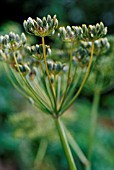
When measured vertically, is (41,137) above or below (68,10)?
below

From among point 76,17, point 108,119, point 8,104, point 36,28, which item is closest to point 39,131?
point 36,28

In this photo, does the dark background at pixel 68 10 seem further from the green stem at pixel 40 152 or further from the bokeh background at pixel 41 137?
the green stem at pixel 40 152

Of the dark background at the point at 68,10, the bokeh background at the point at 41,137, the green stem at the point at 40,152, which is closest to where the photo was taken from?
the green stem at the point at 40,152

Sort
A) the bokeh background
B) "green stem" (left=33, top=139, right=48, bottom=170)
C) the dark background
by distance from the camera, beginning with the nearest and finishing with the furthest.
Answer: "green stem" (left=33, top=139, right=48, bottom=170)
the bokeh background
the dark background

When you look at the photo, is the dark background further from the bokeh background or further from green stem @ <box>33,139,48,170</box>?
green stem @ <box>33,139,48,170</box>

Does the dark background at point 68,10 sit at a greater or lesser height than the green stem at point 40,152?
greater

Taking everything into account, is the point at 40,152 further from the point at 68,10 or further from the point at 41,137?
the point at 68,10

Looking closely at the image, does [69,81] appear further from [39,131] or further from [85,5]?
[85,5]

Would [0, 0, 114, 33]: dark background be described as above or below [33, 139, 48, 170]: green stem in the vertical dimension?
A: above

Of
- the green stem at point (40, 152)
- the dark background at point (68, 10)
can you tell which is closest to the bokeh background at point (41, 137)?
the green stem at point (40, 152)

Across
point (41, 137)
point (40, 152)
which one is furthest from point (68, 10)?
point (41, 137)

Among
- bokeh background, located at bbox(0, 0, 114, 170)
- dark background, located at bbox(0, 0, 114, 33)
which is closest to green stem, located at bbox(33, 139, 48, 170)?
bokeh background, located at bbox(0, 0, 114, 170)
